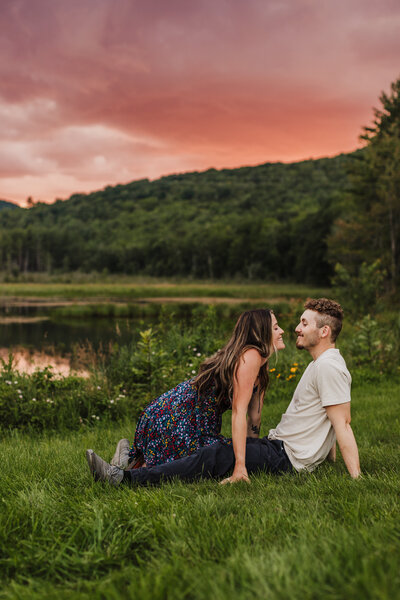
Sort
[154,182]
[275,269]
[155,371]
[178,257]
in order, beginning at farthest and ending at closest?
1. [154,182]
2. [178,257]
3. [275,269]
4. [155,371]

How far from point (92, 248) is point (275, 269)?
44.7m

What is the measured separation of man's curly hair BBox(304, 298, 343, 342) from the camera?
348 centimetres

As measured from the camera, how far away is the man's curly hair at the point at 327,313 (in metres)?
3.48

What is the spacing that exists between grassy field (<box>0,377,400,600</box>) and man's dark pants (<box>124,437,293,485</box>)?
165mm

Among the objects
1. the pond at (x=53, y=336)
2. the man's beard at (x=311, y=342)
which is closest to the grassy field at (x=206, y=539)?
the man's beard at (x=311, y=342)

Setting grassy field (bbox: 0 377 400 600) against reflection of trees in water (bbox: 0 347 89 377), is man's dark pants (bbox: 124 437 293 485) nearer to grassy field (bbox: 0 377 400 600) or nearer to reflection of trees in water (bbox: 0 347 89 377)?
grassy field (bbox: 0 377 400 600)

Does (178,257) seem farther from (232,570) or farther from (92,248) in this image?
(232,570)

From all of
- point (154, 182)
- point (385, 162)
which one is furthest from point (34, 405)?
point (154, 182)

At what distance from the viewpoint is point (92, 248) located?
10212cm

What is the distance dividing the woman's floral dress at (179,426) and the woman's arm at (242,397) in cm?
31

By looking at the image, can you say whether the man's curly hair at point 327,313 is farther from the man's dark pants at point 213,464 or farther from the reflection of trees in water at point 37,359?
the reflection of trees in water at point 37,359

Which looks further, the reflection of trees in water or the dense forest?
the dense forest

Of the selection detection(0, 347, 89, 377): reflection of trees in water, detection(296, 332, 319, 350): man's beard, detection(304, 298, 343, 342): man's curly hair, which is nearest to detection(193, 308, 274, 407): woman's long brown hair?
detection(296, 332, 319, 350): man's beard

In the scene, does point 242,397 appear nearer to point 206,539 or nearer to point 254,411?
point 254,411
